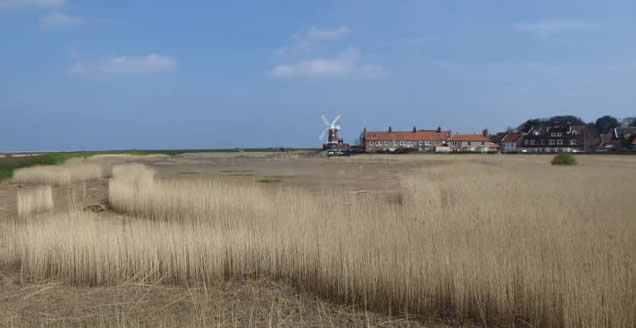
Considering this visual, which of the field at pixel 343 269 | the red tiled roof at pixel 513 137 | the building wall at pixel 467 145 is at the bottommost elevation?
the field at pixel 343 269

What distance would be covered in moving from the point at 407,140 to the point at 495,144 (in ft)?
64.7

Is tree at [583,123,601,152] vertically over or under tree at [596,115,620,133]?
under

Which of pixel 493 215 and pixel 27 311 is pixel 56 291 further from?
pixel 493 215

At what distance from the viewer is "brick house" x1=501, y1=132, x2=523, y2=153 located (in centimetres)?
9512

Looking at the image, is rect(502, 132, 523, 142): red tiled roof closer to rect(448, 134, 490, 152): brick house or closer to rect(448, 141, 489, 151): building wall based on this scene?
rect(448, 134, 490, 152): brick house

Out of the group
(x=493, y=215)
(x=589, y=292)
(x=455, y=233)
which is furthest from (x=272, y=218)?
(x=589, y=292)

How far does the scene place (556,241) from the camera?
6.32 meters

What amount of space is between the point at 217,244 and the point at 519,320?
14.5 ft

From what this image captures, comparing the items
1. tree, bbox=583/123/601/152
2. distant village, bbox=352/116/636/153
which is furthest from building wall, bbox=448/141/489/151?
tree, bbox=583/123/601/152

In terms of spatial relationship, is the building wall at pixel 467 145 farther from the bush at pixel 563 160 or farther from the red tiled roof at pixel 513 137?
the bush at pixel 563 160

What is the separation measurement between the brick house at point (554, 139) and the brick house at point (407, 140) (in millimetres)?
16861

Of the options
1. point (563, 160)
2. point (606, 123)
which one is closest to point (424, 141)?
point (606, 123)

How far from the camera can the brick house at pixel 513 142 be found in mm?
95125

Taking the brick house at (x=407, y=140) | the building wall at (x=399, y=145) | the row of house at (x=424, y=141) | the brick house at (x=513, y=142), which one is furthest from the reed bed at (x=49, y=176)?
the brick house at (x=513, y=142)
